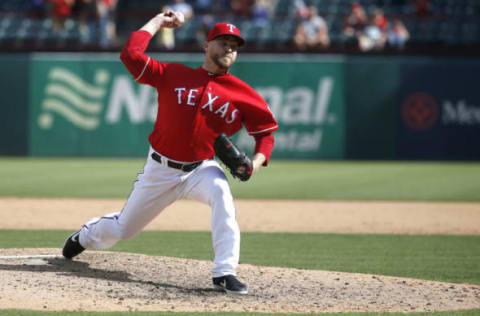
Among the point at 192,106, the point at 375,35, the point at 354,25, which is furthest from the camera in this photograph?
the point at 354,25

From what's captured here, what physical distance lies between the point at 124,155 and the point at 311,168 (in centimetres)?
446

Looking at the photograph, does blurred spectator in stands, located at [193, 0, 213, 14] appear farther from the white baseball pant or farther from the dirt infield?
the white baseball pant

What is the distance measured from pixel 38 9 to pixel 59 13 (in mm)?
1292

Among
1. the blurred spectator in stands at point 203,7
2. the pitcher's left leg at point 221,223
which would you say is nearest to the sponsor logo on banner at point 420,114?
the blurred spectator in stands at point 203,7

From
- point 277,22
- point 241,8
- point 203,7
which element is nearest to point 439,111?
point 277,22

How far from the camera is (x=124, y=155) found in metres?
17.5

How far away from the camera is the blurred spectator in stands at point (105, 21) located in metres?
18.4

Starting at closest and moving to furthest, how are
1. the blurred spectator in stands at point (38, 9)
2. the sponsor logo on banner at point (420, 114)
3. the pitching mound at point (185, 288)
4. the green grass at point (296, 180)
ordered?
the pitching mound at point (185, 288)
the green grass at point (296, 180)
the sponsor logo on banner at point (420, 114)
the blurred spectator in stands at point (38, 9)

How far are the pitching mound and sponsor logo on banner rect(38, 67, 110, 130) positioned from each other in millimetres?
11691

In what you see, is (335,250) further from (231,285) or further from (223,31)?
(223,31)

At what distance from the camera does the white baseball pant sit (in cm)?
490

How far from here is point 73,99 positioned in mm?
17453

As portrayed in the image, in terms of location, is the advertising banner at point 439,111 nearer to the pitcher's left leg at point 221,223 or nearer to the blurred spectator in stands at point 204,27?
the blurred spectator in stands at point 204,27

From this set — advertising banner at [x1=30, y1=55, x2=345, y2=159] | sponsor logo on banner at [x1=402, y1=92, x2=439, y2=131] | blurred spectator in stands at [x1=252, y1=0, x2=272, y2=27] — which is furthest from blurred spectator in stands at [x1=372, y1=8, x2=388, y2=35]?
blurred spectator in stands at [x1=252, y1=0, x2=272, y2=27]
